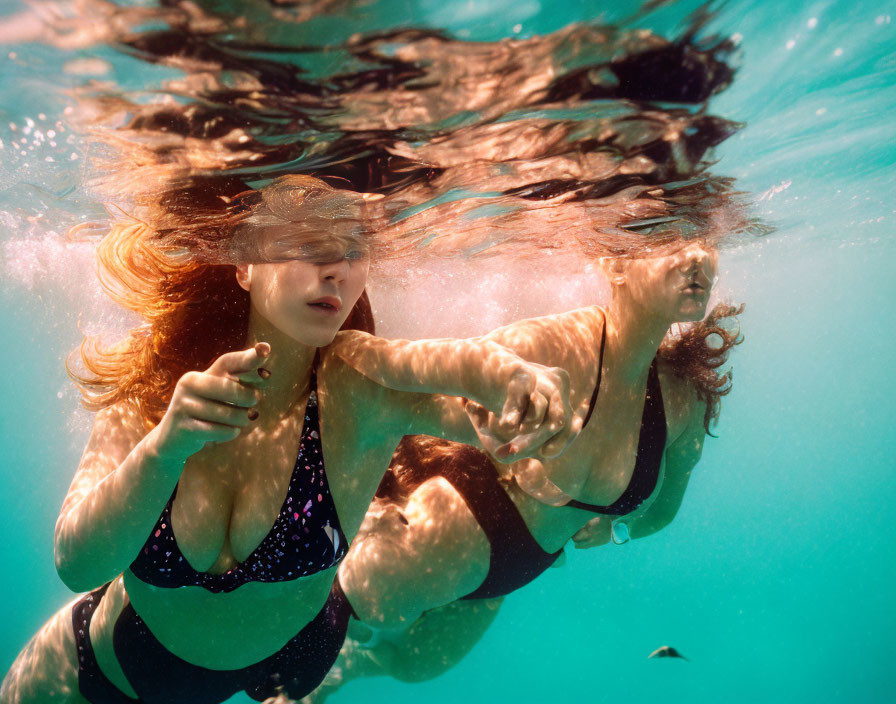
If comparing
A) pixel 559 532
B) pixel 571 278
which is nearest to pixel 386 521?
pixel 559 532

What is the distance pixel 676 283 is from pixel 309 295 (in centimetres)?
270

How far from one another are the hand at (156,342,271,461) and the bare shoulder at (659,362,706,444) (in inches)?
136

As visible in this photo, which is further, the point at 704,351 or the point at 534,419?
the point at 704,351

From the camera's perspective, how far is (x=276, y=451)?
2.84 meters

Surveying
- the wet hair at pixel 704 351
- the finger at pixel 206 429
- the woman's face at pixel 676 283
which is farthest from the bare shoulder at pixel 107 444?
the wet hair at pixel 704 351

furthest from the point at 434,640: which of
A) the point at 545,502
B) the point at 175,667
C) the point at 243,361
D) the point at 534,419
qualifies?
the point at 243,361

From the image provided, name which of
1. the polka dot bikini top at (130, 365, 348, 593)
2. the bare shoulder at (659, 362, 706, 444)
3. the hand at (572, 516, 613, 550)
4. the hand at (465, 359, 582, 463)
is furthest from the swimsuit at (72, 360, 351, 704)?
the bare shoulder at (659, 362, 706, 444)

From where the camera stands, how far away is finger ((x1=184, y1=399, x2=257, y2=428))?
1938 mm

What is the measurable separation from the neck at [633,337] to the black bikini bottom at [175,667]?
278 cm

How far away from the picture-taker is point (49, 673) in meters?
3.22

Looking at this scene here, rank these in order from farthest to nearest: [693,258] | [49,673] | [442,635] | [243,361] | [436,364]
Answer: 1. [442,635]
2. [693,258]
3. [49,673]
4. [436,364]
5. [243,361]

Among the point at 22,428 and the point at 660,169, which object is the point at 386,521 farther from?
the point at 22,428

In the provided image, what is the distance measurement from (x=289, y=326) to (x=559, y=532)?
2.87 m

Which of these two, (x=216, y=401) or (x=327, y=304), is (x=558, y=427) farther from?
(x=327, y=304)
